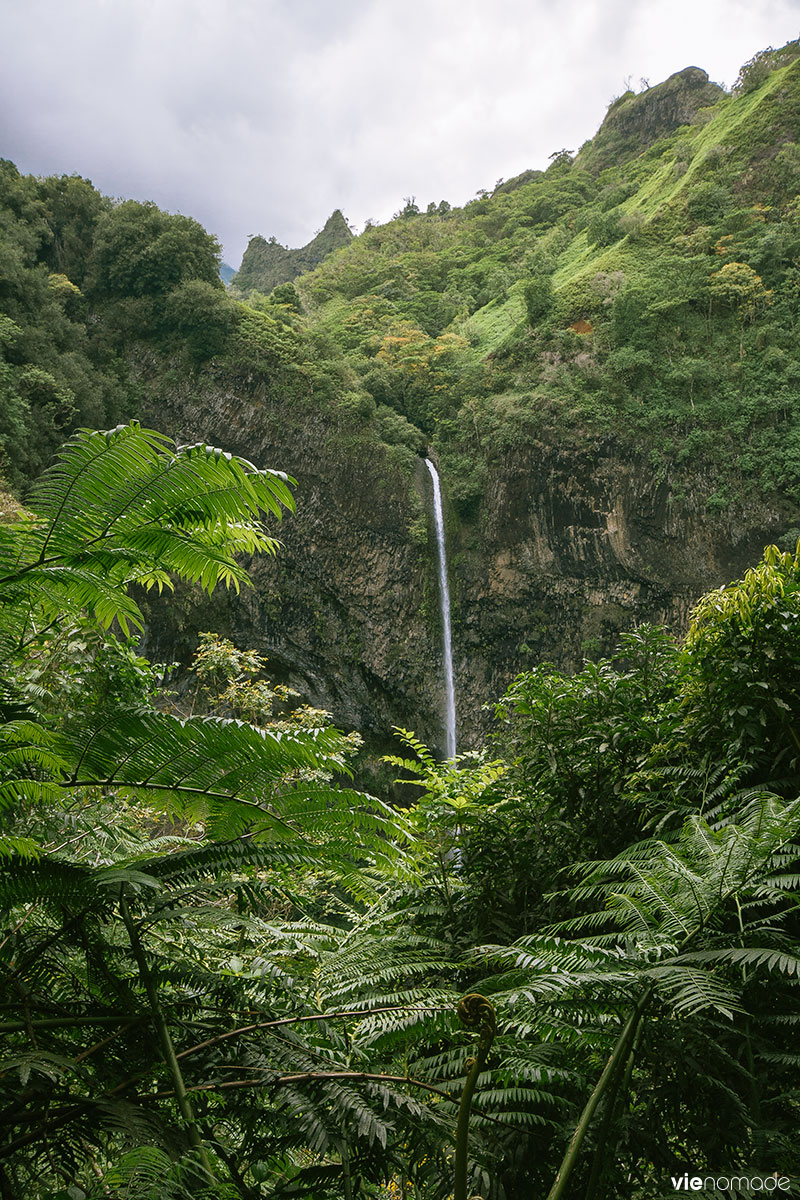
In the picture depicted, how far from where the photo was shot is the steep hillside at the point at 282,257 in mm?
33531

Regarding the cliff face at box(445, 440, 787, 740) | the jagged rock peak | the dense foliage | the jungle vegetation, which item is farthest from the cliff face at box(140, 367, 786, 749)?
the jagged rock peak

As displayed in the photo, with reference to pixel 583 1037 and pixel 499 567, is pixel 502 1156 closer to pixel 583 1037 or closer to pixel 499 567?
pixel 583 1037

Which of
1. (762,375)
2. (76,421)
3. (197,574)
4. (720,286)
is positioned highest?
(720,286)

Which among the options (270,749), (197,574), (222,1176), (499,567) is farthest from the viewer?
(499,567)

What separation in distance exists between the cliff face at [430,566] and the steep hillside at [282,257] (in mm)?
21036

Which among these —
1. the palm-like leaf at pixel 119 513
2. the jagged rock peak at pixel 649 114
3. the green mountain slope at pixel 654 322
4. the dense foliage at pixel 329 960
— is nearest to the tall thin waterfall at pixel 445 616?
the green mountain slope at pixel 654 322

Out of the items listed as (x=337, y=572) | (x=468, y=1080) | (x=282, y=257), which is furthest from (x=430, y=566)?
(x=282, y=257)

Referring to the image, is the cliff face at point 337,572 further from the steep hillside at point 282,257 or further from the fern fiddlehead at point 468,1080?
the steep hillside at point 282,257

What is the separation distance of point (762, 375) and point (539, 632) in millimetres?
7439

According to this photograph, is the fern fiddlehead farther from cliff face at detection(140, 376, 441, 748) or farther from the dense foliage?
cliff face at detection(140, 376, 441, 748)

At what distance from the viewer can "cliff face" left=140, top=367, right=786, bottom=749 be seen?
14.6 meters

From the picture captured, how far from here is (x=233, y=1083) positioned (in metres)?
0.83

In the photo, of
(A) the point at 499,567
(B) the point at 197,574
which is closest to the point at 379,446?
(A) the point at 499,567

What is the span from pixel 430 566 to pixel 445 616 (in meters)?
1.24
